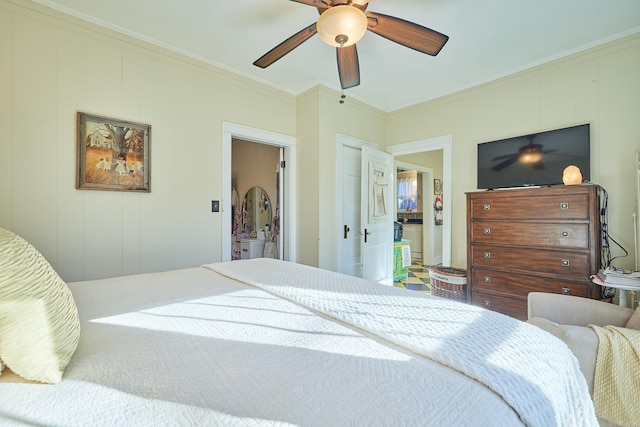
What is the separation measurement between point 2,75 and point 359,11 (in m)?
2.38

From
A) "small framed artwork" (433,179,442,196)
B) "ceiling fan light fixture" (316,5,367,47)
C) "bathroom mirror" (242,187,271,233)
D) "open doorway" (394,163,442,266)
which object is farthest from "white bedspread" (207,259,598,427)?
"small framed artwork" (433,179,442,196)

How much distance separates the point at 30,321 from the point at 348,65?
2153 mm

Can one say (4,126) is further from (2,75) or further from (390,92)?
(390,92)

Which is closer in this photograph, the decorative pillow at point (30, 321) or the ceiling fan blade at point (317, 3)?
the decorative pillow at point (30, 321)

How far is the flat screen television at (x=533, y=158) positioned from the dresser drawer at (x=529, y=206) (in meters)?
0.52

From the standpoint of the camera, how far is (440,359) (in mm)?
698

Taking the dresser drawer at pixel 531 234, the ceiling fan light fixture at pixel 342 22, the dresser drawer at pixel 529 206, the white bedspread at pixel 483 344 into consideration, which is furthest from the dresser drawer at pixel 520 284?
the ceiling fan light fixture at pixel 342 22

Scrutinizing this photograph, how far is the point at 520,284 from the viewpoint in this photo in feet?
7.97

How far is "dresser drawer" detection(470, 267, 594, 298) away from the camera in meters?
2.17

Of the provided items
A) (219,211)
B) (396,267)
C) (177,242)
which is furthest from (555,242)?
(177,242)

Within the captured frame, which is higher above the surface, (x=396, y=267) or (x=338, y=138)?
(x=338, y=138)

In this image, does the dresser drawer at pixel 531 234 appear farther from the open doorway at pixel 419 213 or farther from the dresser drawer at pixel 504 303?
the open doorway at pixel 419 213

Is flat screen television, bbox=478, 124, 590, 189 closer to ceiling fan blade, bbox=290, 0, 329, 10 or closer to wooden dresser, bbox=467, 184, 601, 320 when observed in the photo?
wooden dresser, bbox=467, 184, 601, 320

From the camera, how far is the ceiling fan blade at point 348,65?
196cm
